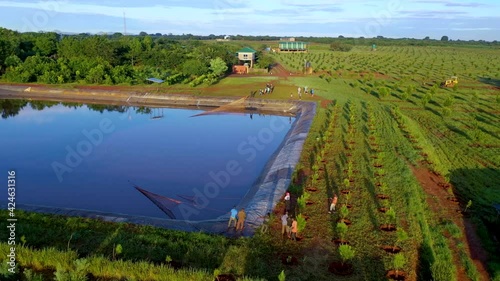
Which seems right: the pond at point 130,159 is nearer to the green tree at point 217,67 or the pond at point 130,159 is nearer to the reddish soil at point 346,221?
the reddish soil at point 346,221

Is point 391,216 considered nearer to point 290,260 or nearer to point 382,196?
point 382,196

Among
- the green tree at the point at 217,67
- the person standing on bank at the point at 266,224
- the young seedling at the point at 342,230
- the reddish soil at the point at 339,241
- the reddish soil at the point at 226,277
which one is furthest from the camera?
the green tree at the point at 217,67

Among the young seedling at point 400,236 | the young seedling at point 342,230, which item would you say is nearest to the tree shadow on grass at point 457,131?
the young seedling at point 400,236

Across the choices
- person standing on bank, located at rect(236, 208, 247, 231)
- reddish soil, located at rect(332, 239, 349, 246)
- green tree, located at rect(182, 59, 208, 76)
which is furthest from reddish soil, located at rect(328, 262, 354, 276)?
green tree, located at rect(182, 59, 208, 76)

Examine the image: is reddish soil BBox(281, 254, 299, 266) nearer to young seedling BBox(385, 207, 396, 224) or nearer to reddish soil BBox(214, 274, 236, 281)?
reddish soil BBox(214, 274, 236, 281)

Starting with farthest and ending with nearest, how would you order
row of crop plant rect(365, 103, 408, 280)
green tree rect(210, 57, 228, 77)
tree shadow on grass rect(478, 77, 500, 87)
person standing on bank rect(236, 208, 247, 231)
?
green tree rect(210, 57, 228, 77), tree shadow on grass rect(478, 77, 500, 87), person standing on bank rect(236, 208, 247, 231), row of crop plant rect(365, 103, 408, 280)
